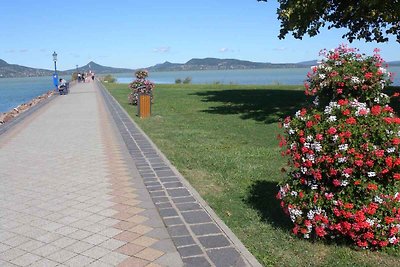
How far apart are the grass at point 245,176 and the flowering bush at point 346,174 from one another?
0.21 m

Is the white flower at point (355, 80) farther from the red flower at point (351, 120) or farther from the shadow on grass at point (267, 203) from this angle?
the shadow on grass at point (267, 203)

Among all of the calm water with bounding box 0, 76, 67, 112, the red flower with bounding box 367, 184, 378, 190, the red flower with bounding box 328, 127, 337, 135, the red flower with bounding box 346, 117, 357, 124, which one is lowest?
the calm water with bounding box 0, 76, 67, 112

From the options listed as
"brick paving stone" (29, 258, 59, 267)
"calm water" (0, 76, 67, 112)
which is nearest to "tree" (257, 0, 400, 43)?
"brick paving stone" (29, 258, 59, 267)

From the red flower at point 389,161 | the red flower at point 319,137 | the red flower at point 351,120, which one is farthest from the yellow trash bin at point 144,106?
the red flower at point 389,161

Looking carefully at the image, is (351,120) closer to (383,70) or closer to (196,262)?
(383,70)

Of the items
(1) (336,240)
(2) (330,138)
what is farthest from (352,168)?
(1) (336,240)

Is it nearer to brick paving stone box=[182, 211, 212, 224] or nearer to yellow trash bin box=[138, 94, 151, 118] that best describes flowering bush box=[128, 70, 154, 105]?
yellow trash bin box=[138, 94, 151, 118]

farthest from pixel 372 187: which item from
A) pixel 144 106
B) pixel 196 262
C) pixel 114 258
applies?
pixel 144 106

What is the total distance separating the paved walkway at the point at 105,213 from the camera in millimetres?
4035

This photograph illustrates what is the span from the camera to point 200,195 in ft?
19.4

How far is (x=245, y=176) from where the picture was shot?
685cm

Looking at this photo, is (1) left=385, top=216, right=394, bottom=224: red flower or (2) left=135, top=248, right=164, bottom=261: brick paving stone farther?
(2) left=135, top=248, right=164, bottom=261: brick paving stone

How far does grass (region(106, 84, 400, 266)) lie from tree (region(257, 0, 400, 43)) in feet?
12.8

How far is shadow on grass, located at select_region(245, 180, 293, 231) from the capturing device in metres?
4.77
